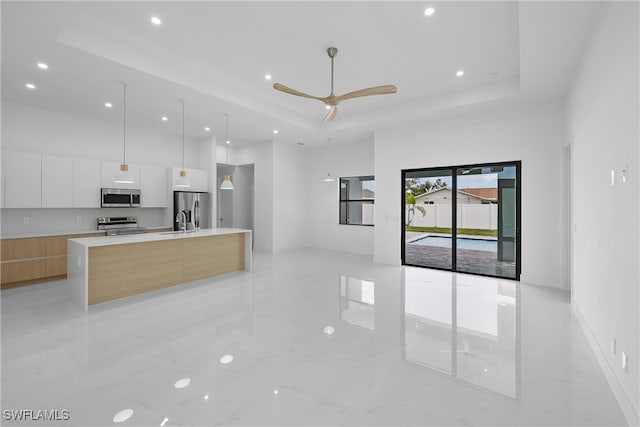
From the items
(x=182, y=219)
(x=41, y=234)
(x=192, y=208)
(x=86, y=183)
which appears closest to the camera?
(x=41, y=234)

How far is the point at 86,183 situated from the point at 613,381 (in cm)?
748

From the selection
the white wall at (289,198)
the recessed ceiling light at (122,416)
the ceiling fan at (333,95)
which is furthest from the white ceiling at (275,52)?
the recessed ceiling light at (122,416)

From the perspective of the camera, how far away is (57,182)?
5.11 metres

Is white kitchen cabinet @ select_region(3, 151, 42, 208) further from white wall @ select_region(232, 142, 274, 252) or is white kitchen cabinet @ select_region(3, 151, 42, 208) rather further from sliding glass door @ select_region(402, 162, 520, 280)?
sliding glass door @ select_region(402, 162, 520, 280)

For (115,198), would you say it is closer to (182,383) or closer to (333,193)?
(182,383)

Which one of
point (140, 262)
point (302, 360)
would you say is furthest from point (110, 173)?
point (302, 360)

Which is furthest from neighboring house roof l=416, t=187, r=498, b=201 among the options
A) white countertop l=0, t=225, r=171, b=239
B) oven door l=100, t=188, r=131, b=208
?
white countertop l=0, t=225, r=171, b=239

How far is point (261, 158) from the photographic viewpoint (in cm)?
814

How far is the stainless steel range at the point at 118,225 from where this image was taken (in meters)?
5.81

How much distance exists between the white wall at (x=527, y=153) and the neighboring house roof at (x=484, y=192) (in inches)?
18.5

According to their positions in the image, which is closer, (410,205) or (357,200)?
(410,205)

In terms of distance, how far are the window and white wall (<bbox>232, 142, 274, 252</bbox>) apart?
1997mm

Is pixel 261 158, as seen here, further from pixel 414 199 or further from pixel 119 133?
pixel 414 199

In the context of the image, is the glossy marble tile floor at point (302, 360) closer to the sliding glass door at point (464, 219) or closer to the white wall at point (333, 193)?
the sliding glass door at point (464, 219)
